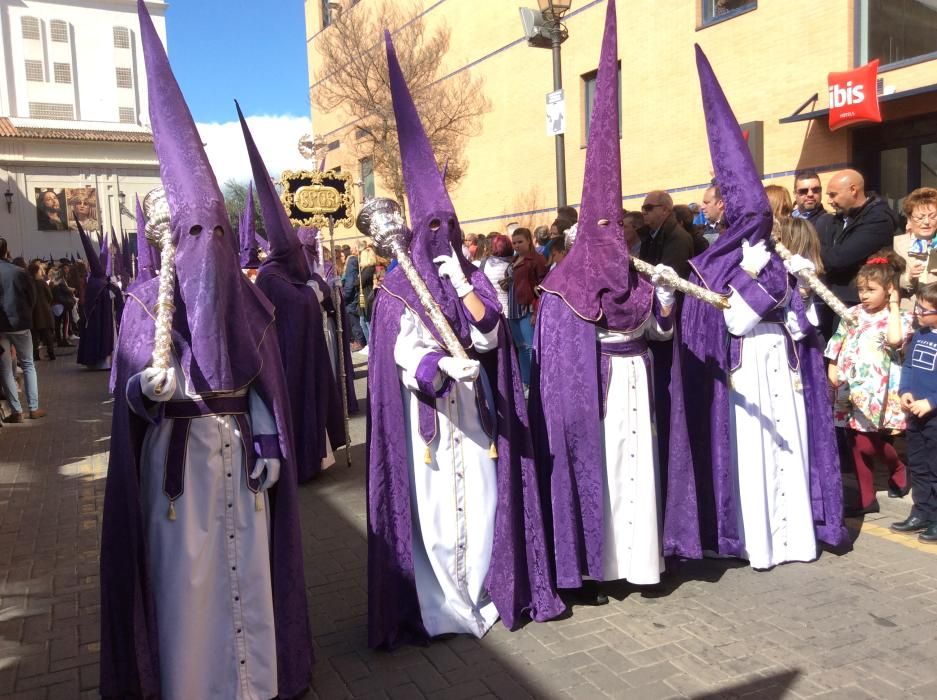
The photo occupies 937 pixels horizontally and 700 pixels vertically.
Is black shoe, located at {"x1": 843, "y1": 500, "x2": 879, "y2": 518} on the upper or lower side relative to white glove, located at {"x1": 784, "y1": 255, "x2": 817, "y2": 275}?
lower

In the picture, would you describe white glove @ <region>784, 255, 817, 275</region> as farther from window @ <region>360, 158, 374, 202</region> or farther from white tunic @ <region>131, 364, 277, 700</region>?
window @ <region>360, 158, 374, 202</region>

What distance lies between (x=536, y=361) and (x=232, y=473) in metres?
1.84

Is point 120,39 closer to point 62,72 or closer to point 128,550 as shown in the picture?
point 62,72

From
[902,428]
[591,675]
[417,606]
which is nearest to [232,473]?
[417,606]

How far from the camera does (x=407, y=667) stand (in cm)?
393

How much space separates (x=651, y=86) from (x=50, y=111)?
4288 centimetres

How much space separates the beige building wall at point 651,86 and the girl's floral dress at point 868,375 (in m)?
6.09

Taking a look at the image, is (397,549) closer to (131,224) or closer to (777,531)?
(777,531)

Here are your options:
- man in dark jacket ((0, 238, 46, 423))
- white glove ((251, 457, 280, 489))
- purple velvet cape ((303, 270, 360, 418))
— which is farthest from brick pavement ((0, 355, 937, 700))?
man in dark jacket ((0, 238, 46, 423))

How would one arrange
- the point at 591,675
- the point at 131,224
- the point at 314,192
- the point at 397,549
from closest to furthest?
the point at 591,675, the point at 397,549, the point at 314,192, the point at 131,224

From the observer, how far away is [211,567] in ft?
11.1

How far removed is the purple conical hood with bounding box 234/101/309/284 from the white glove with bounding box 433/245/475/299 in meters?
2.73

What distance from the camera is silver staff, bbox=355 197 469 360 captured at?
3.83 m

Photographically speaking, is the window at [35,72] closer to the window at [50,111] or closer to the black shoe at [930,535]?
the window at [50,111]
